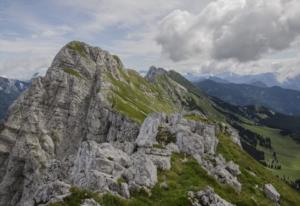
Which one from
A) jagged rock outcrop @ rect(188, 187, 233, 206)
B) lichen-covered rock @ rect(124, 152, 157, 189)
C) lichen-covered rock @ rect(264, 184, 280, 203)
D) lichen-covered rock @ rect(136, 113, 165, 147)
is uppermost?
lichen-covered rock @ rect(136, 113, 165, 147)

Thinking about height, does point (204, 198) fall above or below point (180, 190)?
below

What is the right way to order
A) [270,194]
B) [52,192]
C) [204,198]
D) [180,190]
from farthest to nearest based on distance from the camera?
1. [270,194]
2. [180,190]
3. [204,198]
4. [52,192]

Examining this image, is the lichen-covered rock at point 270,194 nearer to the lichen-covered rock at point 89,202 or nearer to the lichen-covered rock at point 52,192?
the lichen-covered rock at point 52,192

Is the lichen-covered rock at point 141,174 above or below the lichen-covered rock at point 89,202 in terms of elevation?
above

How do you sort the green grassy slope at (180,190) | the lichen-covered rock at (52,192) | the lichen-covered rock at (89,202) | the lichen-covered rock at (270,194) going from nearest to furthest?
the lichen-covered rock at (89,202), the green grassy slope at (180,190), the lichen-covered rock at (52,192), the lichen-covered rock at (270,194)

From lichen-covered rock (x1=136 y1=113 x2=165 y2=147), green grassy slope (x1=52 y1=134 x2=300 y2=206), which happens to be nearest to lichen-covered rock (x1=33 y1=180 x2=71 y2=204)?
green grassy slope (x1=52 y1=134 x2=300 y2=206)

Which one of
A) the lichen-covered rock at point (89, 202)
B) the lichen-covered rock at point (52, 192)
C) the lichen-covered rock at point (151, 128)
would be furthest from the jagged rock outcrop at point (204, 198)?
the lichen-covered rock at point (151, 128)

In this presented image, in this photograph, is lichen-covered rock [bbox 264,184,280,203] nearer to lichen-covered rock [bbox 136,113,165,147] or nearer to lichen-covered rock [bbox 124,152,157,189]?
lichen-covered rock [bbox 136,113,165,147]

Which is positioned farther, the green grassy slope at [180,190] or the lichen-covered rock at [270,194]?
the lichen-covered rock at [270,194]

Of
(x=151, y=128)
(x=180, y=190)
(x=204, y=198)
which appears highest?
(x=151, y=128)

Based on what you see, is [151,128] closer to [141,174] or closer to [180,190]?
[141,174]

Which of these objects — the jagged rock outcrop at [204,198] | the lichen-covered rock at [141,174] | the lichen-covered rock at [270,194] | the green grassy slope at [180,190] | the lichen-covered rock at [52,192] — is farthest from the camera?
the lichen-covered rock at [270,194]

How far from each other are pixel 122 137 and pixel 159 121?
63.0m

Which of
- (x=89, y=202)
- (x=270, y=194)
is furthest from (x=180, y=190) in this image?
(x=270, y=194)
